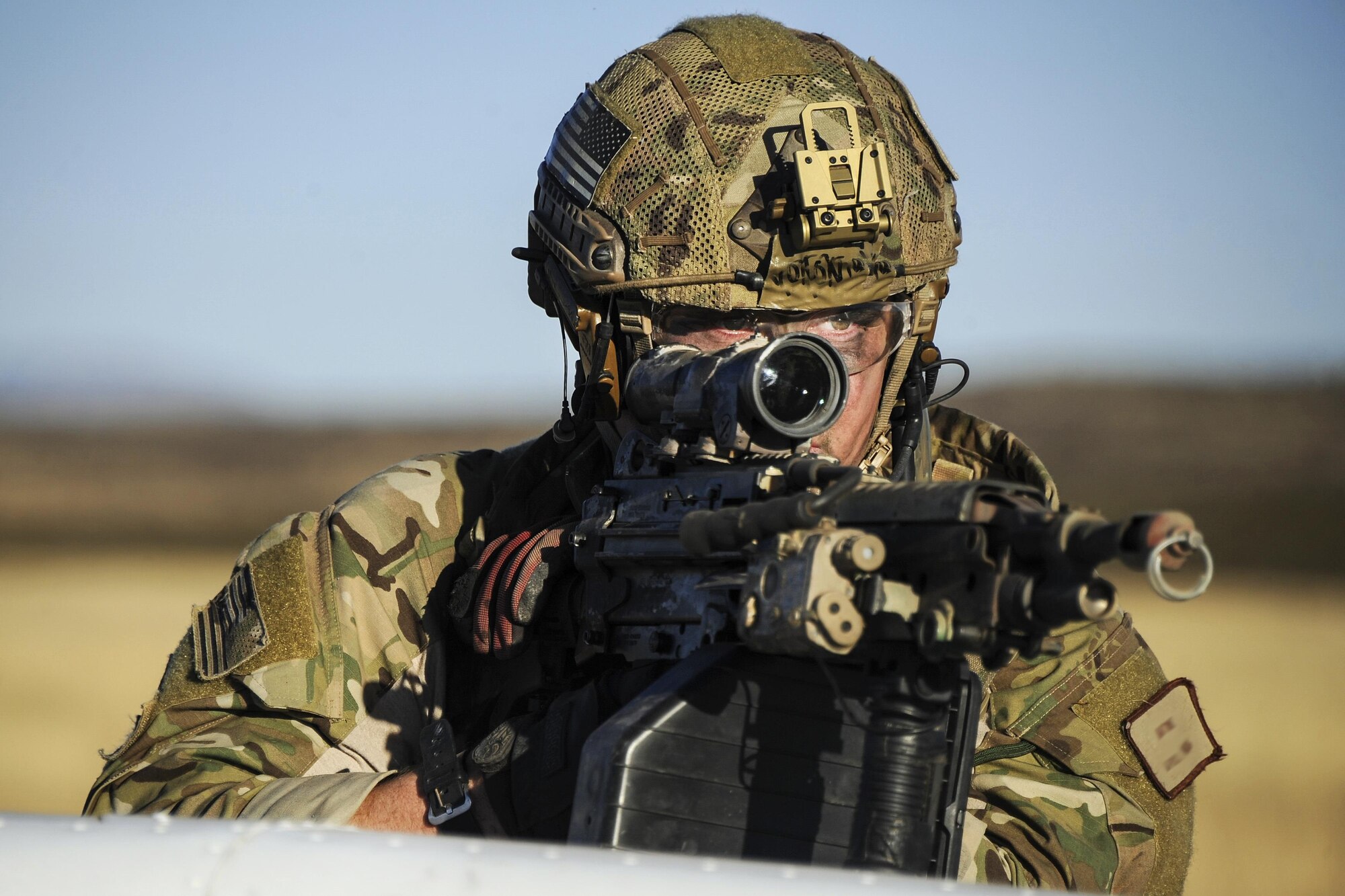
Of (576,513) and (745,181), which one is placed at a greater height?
(745,181)

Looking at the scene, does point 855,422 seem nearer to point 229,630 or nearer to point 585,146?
point 585,146

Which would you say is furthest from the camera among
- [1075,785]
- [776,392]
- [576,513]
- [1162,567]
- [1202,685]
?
[1202,685]

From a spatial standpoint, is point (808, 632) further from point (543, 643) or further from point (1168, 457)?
point (1168, 457)

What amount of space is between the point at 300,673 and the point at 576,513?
0.92 metres

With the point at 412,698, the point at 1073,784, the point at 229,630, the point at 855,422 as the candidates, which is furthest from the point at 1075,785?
the point at 229,630

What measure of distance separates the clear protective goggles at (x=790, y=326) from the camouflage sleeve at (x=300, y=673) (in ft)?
3.30

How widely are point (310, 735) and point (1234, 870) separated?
26.5 feet

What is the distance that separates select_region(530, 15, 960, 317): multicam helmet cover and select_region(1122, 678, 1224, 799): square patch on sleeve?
136 cm

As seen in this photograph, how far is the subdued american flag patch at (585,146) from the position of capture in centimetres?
477

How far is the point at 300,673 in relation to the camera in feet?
14.7

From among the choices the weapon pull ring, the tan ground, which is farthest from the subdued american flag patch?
the tan ground

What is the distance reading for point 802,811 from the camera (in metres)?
3.29

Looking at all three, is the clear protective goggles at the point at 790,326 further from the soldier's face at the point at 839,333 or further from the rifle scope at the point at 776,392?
the rifle scope at the point at 776,392

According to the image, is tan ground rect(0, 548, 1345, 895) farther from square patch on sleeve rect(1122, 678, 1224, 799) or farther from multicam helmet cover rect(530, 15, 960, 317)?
square patch on sleeve rect(1122, 678, 1224, 799)
